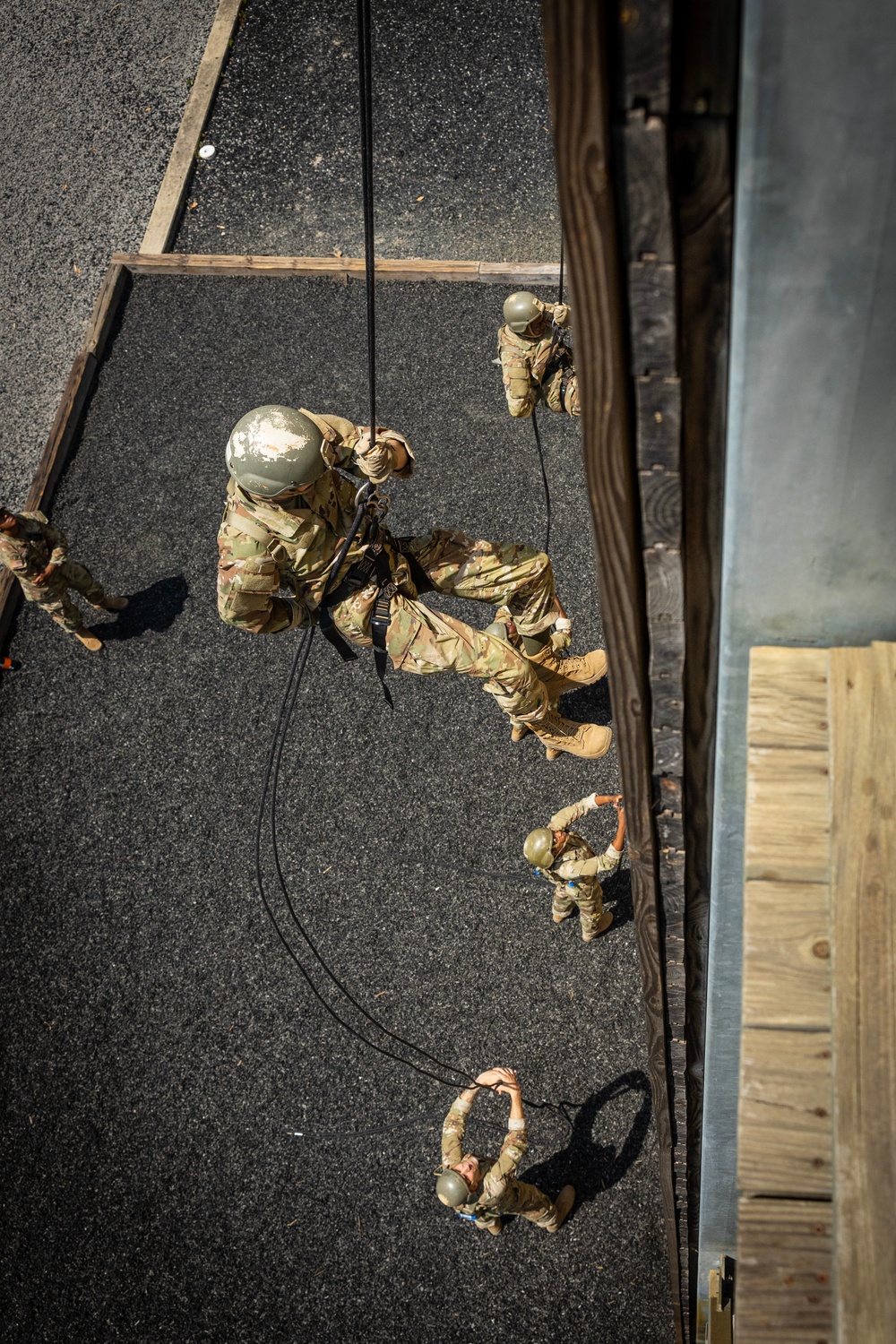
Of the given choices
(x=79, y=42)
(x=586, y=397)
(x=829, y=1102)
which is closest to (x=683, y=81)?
(x=586, y=397)

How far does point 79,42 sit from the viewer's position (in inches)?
417

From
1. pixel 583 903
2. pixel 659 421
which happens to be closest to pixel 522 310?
pixel 583 903

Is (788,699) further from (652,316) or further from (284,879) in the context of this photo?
(284,879)

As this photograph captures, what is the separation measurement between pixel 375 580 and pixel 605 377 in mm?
4108

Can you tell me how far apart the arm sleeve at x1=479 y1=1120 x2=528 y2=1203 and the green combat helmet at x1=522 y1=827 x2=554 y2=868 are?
1117 mm

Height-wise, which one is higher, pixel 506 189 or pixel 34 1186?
pixel 506 189

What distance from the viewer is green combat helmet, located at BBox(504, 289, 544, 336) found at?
5383mm

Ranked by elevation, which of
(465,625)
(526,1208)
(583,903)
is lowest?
(526,1208)

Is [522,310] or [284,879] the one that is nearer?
[522,310]

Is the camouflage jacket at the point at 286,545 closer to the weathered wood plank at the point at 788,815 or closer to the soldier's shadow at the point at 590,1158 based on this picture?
the soldier's shadow at the point at 590,1158

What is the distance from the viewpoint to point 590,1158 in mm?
5168

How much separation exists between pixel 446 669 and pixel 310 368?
3.34m

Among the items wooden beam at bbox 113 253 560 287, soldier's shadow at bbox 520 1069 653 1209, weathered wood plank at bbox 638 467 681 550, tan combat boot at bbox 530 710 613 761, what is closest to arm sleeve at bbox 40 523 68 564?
tan combat boot at bbox 530 710 613 761

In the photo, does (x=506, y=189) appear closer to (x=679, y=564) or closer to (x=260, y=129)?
(x=260, y=129)
